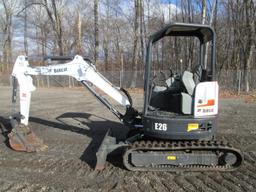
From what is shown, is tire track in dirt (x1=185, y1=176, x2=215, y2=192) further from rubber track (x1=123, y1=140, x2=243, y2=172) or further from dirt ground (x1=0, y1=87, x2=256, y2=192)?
rubber track (x1=123, y1=140, x2=243, y2=172)

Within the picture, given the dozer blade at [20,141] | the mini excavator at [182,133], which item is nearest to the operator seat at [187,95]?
the mini excavator at [182,133]

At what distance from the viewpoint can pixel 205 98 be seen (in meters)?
6.23

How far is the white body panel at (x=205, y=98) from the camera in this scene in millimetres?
6176

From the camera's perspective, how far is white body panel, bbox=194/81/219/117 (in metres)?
6.18

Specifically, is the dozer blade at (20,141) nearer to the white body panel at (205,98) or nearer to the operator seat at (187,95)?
the operator seat at (187,95)

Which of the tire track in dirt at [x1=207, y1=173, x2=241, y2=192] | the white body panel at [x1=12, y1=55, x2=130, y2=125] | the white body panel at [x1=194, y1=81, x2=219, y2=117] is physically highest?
the white body panel at [x1=12, y1=55, x2=130, y2=125]

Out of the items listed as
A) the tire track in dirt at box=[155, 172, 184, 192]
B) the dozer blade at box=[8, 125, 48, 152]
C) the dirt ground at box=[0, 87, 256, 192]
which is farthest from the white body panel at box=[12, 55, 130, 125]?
the tire track in dirt at box=[155, 172, 184, 192]

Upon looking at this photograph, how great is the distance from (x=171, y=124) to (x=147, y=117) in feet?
1.56

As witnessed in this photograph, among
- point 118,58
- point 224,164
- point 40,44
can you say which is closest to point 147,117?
point 224,164

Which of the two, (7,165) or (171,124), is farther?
(7,165)

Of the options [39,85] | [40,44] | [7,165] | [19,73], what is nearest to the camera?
[7,165]

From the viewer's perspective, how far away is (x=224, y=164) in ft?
20.6

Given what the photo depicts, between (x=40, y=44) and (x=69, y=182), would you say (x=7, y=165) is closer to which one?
(x=69, y=182)

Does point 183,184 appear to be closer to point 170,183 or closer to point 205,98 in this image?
point 170,183
